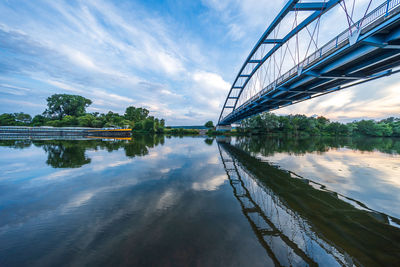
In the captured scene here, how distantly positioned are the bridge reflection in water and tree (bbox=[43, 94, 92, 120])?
100514 millimetres

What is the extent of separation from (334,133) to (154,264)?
376 feet

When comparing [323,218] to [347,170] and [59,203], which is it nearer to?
[347,170]

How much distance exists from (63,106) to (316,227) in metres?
112

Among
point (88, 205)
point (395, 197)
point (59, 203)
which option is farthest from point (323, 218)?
point (59, 203)

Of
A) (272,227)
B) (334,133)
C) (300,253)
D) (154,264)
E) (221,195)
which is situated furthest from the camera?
(334,133)

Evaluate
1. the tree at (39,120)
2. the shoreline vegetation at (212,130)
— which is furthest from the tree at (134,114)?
the tree at (39,120)

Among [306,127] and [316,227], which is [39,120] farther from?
[306,127]

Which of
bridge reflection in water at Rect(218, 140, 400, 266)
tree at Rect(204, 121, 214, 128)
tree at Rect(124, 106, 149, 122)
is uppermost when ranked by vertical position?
tree at Rect(124, 106, 149, 122)

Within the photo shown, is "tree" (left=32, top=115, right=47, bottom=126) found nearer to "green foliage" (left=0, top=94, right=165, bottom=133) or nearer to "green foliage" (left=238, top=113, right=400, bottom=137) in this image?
"green foliage" (left=0, top=94, right=165, bottom=133)

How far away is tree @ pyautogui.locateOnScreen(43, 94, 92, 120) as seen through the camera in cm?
7844

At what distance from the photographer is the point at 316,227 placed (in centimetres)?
393

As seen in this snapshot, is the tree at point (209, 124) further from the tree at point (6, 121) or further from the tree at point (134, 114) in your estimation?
the tree at point (6, 121)

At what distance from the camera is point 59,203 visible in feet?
16.2

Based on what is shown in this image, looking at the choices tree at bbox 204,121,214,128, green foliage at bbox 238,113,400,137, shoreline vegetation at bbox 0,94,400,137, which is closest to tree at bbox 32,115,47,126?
shoreline vegetation at bbox 0,94,400,137
